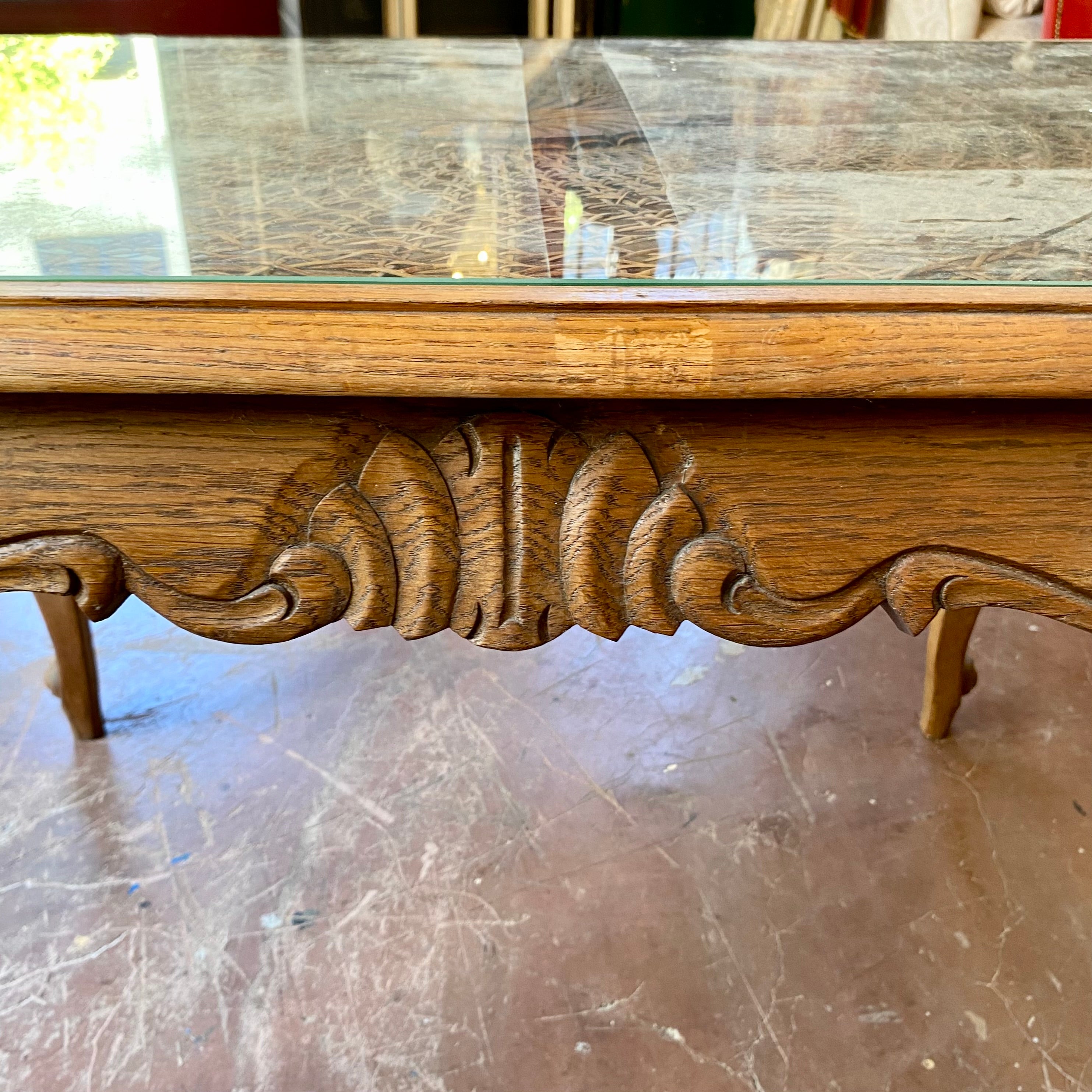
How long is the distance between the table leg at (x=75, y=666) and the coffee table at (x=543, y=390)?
544mm

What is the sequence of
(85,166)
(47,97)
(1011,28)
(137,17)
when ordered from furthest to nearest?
(1011,28) → (137,17) → (47,97) → (85,166)

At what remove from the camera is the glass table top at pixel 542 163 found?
0.43m

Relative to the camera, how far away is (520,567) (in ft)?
1.55

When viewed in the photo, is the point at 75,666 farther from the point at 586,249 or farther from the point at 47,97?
the point at 586,249

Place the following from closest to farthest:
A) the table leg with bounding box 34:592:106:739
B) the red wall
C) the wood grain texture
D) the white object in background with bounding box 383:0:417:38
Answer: the wood grain texture, the table leg with bounding box 34:592:106:739, the red wall, the white object in background with bounding box 383:0:417:38

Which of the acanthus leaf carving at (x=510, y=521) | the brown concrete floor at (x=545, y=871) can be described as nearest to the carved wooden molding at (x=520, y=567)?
the acanthus leaf carving at (x=510, y=521)

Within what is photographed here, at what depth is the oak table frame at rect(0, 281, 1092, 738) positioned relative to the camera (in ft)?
1.28

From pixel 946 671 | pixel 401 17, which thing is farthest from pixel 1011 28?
pixel 946 671

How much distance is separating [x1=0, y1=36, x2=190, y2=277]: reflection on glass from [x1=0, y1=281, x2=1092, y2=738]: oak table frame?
0.04m

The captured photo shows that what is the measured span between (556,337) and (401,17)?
2.45 m

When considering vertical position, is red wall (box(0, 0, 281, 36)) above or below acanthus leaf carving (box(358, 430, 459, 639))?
above

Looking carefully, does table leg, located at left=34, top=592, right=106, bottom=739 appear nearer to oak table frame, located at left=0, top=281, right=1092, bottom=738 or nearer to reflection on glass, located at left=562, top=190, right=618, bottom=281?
oak table frame, located at left=0, top=281, right=1092, bottom=738

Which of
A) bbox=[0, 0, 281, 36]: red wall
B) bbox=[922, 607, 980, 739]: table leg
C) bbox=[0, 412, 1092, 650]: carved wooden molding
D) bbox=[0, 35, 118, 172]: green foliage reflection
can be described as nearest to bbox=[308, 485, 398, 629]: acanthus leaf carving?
bbox=[0, 412, 1092, 650]: carved wooden molding

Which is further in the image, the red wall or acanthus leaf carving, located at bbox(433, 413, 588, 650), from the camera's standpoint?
the red wall
